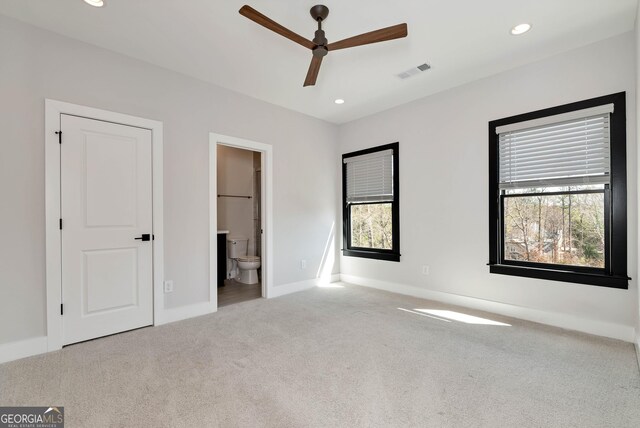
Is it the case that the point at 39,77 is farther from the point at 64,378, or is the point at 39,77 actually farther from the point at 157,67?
the point at 64,378

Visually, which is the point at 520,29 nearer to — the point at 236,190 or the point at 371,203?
the point at 371,203

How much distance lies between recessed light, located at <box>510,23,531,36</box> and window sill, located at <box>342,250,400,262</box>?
290cm

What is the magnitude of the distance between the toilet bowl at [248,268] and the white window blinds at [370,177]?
1901 millimetres

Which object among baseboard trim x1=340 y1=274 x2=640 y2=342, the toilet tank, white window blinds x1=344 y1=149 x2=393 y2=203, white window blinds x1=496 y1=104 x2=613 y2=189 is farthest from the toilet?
white window blinds x1=496 y1=104 x2=613 y2=189

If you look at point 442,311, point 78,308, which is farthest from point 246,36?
point 442,311

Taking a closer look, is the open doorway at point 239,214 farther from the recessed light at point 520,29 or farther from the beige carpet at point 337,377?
the recessed light at point 520,29

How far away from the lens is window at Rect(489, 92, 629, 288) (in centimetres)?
277

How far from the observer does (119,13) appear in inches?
95.7

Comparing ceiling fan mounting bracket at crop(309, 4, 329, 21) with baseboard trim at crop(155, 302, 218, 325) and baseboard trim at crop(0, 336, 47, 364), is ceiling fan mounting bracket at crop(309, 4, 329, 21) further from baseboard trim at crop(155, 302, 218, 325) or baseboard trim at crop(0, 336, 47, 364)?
baseboard trim at crop(0, 336, 47, 364)

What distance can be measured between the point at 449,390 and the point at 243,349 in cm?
164

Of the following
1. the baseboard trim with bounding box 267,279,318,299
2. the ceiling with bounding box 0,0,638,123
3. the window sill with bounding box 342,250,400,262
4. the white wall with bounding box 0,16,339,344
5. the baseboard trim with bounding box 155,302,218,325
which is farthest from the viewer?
the window sill with bounding box 342,250,400,262

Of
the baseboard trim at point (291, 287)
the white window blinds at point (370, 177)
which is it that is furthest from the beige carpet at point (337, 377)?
the white window blinds at point (370, 177)

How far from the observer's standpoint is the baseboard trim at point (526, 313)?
9.05 ft

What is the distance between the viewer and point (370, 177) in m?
4.88
